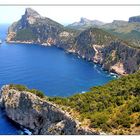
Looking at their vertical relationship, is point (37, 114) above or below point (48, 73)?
above

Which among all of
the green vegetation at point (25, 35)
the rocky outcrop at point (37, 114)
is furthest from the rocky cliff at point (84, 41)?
the rocky outcrop at point (37, 114)

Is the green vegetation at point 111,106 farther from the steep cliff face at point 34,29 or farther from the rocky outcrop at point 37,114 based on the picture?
the steep cliff face at point 34,29

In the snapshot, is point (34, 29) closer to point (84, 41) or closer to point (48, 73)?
point (84, 41)

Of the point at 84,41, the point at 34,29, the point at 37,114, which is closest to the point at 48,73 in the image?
the point at 37,114

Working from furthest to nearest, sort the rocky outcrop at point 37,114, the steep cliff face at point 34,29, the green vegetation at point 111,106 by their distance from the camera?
the steep cliff face at point 34,29 < the rocky outcrop at point 37,114 < the green vegetation at point 111,106

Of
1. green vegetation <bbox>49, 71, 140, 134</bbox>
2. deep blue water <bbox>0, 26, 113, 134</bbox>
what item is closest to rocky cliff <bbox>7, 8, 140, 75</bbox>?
deep blue water <bbox>0, 26, 113, 134</bbox>

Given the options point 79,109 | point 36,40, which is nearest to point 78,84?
point 79,109

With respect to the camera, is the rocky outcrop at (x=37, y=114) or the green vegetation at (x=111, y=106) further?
the rocky outcrop at (x=37, y=114)
